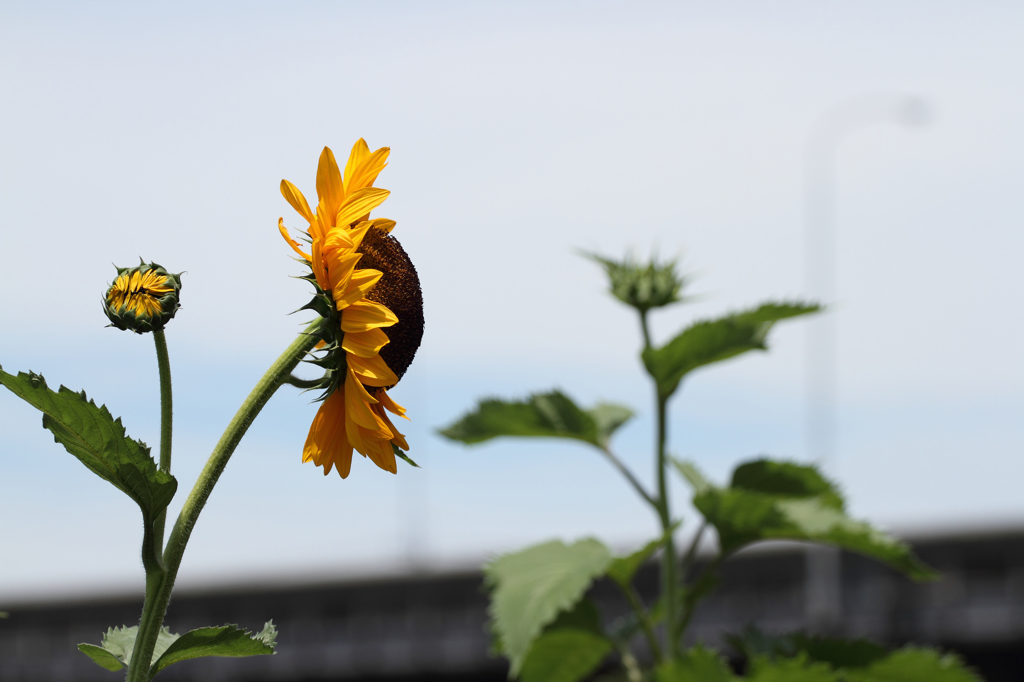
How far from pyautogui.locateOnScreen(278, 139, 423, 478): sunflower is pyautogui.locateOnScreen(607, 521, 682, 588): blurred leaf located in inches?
74.2

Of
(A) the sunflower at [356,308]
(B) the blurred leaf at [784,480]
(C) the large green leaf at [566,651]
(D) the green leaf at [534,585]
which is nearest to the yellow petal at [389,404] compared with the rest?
(A) the sunflower at [356,308]

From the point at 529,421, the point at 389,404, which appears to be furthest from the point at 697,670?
the point at 389,404

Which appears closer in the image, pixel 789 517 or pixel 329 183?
pixel 329 183

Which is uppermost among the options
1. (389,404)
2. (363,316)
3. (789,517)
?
(363,316)

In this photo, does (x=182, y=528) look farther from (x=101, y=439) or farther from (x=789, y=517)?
(x=789, y=517)

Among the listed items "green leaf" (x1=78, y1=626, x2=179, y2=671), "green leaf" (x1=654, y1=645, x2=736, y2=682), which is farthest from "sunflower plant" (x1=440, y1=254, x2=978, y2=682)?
"green leaf" (x1=78, y1=626, x2=179, y2=671)

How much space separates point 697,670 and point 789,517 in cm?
67

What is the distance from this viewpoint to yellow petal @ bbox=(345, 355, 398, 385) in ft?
3.56

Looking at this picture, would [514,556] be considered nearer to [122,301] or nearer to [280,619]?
[122,301]

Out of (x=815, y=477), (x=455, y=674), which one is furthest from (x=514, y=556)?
(x=455, y=674)

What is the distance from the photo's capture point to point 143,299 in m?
1.04

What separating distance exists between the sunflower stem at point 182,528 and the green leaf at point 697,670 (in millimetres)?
1976

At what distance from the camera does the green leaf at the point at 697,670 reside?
263 centimetres

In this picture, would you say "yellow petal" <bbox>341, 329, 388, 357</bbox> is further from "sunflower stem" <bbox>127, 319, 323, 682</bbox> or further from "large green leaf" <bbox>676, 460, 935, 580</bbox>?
"large green leaf" <bbox>676, 460, 935, 580</bbox>
